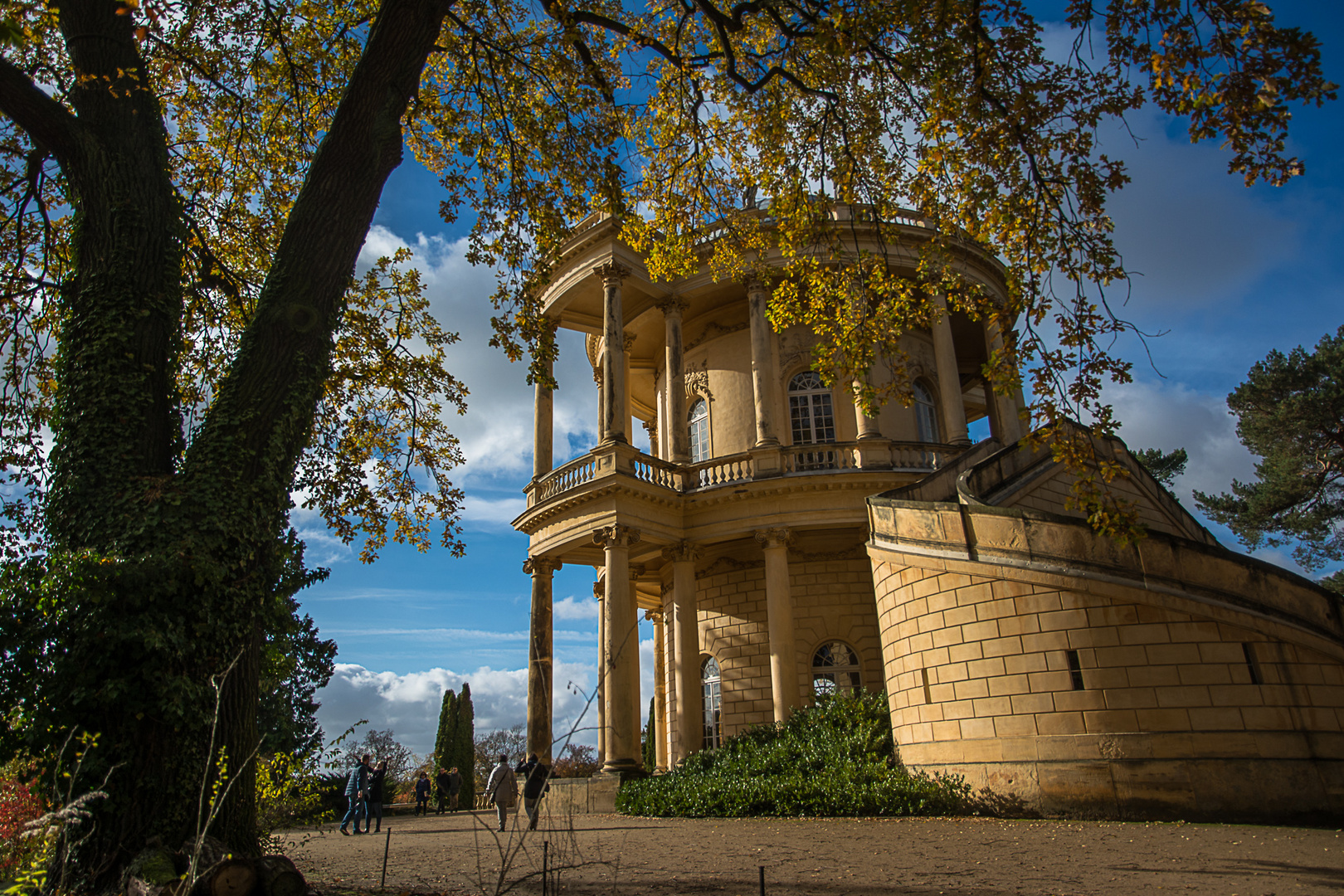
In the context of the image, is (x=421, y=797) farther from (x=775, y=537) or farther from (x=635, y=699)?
(x=775, y=537)

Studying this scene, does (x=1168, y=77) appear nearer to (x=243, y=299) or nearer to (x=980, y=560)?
(x=980, y=560)

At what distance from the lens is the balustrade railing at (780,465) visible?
18844 mm

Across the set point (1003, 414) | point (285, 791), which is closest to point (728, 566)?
point (1003, 414)

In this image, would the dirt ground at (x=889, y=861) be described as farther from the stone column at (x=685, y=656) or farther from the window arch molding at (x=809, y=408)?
the window arch molding at (x=809, y=408)

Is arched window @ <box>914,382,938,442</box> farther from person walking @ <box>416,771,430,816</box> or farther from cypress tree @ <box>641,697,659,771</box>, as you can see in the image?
person walking @ <box>416,771,430,816</box>

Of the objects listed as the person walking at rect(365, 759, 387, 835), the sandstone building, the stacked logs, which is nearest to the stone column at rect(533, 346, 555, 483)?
the sandstone building

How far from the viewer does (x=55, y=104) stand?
6.98 metres

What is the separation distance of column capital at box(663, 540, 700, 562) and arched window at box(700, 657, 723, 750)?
3.33 meters

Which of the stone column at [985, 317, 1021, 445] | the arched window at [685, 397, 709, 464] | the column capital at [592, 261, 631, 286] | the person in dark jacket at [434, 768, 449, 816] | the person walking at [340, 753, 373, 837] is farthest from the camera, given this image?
the person in dark jacket at [434, 768, 449, 816]

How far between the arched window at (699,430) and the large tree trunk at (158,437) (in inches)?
619

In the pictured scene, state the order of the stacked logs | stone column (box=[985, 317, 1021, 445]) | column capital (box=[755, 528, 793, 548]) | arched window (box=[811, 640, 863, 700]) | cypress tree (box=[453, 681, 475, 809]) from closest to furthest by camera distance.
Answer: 1. the stacked logs
2. column capital (box=[755, 528, 793, 548])
3. arched window (box=[811, 640, 863, 700])
4. stone column (box=[985, 317, 1021, 445])
5. cypress tree (box=[453, 681, 475, 809])

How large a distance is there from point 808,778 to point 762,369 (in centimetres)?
1036

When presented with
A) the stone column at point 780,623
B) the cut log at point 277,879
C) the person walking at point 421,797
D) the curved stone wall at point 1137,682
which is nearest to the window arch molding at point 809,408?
the stone column at point 780,623

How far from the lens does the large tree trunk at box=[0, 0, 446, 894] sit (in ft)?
A: 18.2
